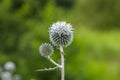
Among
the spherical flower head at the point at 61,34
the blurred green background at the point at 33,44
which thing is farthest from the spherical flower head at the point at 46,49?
the blurred green background at the point at 33,44

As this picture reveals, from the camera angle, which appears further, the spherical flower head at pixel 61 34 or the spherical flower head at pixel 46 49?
the spherical flower head at pixel 46 49

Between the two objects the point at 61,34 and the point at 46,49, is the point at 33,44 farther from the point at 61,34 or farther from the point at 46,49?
the point at 61,34

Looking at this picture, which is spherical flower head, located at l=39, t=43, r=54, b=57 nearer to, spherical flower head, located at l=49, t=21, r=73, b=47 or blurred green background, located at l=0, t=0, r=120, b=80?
spherical flower head, located at l=49, t=21, r=73, b=47

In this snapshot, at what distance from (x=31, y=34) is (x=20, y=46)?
35 cm

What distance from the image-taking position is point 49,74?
36.7ft

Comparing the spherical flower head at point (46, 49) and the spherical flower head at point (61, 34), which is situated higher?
the spherical flower head at point (61, 34)

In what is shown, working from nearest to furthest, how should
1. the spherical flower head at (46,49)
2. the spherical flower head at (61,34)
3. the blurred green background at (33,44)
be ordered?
the spherical flower head at (61,34) < the spherical flower head at (46,49) < the blurred green background at (33,44)

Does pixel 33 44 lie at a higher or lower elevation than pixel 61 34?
higher

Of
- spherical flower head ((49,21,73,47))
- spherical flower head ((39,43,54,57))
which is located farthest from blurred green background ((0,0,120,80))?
spherical flower head ((49,21,73,47))

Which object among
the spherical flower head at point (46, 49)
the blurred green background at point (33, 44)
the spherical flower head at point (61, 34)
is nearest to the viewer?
the spherical flower head at point (61, 34)

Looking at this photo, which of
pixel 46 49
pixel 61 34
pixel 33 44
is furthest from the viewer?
pixel 33 44

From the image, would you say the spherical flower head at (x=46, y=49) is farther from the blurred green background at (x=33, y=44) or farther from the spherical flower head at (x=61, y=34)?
the blurred green background at (x=33, y=44)

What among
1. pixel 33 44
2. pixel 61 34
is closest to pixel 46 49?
pixel 61 34

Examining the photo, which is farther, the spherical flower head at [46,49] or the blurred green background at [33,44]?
the blurred green background at [33,44]
